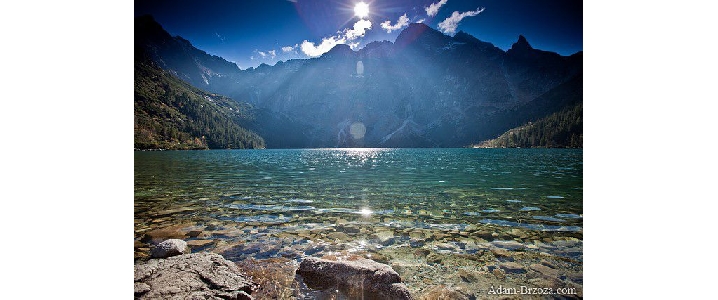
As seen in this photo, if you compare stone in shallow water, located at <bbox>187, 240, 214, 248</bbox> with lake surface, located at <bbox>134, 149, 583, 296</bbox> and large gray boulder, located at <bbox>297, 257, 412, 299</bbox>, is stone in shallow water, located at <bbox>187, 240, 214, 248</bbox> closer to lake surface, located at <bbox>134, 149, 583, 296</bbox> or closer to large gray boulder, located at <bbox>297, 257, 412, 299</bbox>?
lake surface, located at <bbox>134, 149, 583, 296</bbox>

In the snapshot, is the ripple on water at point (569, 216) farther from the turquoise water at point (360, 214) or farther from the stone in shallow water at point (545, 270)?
the stone in shallow water at point (545, 270)

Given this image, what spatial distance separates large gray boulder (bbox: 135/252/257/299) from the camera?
17.9ft

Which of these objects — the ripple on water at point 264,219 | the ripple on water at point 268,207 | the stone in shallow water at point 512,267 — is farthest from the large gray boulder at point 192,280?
the ripple on water at point 268,207

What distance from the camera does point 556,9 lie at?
388 inches

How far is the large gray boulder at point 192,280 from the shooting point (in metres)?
5.45

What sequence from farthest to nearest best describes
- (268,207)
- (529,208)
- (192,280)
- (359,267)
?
(268,207), (529,208), (359,267), (192,280)

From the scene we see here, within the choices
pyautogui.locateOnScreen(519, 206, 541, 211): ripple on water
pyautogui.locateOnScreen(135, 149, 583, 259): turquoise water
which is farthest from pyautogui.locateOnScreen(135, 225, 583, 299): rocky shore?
pyautogui.locateOnScreen(519, 206, 541, 211): ripple on water

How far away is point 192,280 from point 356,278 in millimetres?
3315

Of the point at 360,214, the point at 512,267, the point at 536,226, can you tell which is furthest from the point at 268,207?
the point at 536,226

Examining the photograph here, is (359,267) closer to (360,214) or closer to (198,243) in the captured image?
(198,243)

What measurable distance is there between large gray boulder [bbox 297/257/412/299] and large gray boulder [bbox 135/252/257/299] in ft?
4.17

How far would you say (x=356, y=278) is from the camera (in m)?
6.11
